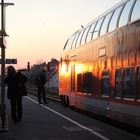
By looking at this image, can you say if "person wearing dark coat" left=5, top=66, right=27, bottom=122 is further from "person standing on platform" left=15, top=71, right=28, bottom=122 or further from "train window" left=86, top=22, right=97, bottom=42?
"train window" left=86, top=22, right=97, bottom=42

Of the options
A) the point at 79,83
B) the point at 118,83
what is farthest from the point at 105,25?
the point at 79,83

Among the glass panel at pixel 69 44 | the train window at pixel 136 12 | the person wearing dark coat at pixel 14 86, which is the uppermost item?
the glass panel at pixel 69 44

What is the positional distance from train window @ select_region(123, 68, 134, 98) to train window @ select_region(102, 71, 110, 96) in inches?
89.4

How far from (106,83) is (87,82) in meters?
3.95

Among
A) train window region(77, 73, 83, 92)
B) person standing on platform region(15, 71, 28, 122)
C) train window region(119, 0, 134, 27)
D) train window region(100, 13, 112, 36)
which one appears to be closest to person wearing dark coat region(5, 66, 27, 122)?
person standing on platform region(15, 71, 28, 122)

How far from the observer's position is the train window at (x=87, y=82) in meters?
22.8

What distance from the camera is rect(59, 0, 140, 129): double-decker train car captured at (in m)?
16.1

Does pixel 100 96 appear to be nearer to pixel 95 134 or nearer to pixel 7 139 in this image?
pixel 95 134

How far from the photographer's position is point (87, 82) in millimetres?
23531

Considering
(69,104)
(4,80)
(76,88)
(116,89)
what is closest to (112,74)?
(116,89)

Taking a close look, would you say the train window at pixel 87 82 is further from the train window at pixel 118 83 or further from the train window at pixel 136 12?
the train window at pixel 136 12

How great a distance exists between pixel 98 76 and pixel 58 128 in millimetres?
3352

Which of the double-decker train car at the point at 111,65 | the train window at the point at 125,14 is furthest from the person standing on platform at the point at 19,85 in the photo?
the train window at the point at 125,14

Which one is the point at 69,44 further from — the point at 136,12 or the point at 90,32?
the point at 136,12
